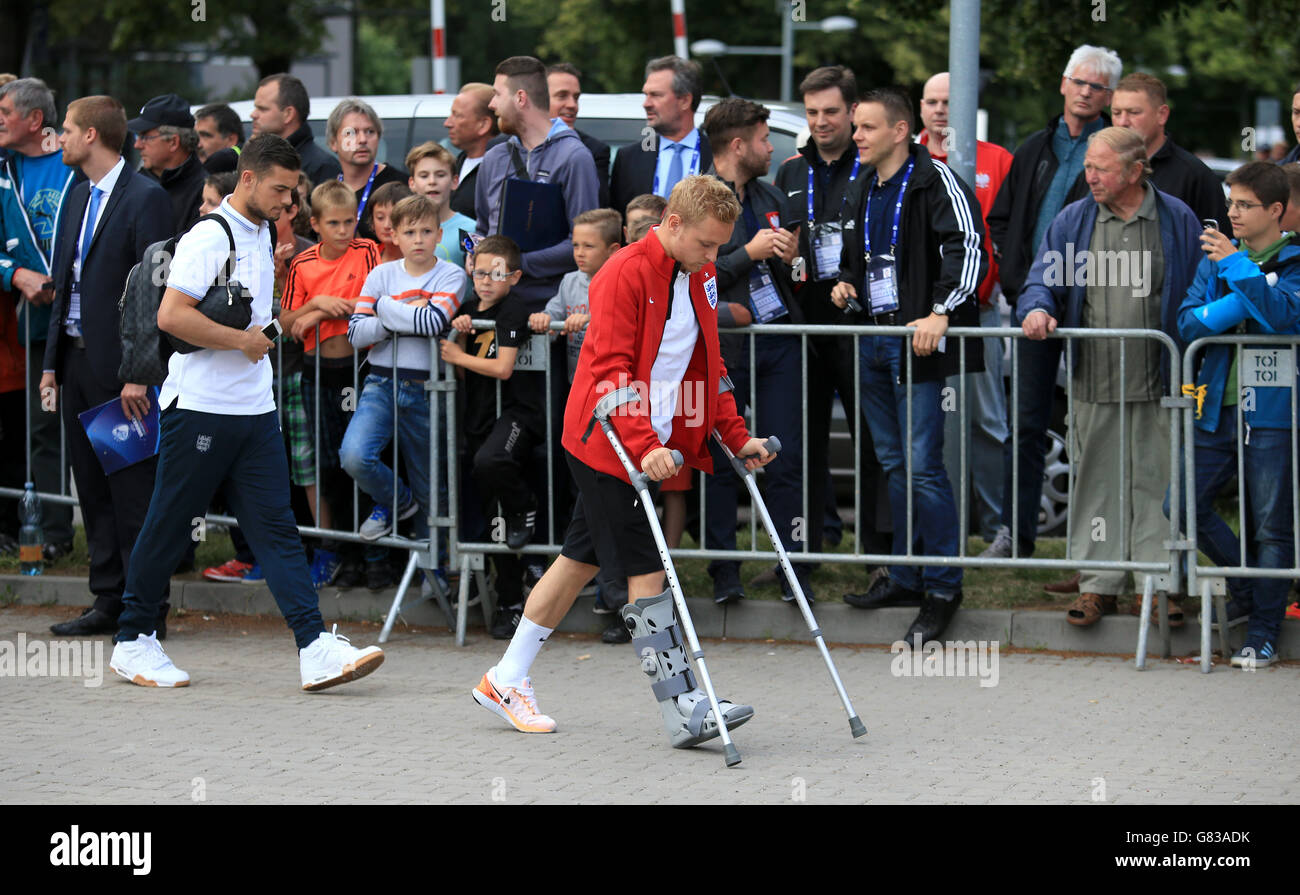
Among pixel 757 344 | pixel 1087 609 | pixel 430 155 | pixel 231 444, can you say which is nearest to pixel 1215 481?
pixel 1087 609

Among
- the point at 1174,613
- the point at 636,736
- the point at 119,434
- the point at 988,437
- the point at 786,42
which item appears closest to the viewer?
the point at 636,736

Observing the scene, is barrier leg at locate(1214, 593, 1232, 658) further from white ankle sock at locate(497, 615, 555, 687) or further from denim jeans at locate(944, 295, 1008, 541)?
white ankle sock at locate(497, 615, 555, 687)

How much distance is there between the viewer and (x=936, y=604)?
314 inches

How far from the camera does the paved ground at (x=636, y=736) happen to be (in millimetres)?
5641

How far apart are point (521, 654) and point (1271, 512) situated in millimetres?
3275

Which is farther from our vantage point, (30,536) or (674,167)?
(30,536)

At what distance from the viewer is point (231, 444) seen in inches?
278

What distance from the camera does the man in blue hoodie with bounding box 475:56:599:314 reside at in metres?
8.46

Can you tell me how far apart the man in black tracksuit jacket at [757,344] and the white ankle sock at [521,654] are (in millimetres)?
1883

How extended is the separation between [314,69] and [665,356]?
101ft

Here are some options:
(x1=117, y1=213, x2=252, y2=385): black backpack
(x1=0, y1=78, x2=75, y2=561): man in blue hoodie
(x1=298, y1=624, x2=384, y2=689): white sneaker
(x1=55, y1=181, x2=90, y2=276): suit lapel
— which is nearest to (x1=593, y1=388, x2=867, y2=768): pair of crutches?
(x1=298, y1=624, x2=384, y2=689): white sneaker

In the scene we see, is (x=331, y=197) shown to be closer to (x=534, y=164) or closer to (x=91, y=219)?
(x=534, y=164)

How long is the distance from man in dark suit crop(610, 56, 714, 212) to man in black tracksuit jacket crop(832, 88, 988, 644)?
3.52ft

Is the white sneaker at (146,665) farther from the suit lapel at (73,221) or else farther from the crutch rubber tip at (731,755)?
the crutch rubber tip at (731,755)
